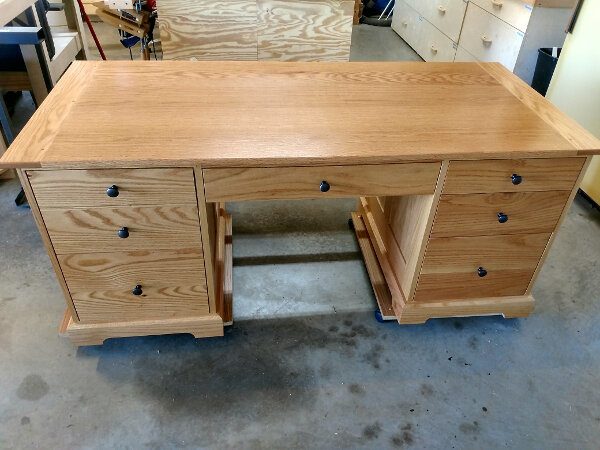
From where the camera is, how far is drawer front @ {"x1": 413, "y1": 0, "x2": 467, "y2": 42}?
10.8 feet

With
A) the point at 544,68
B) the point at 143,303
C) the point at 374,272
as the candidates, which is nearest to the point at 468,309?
the point at 374,272

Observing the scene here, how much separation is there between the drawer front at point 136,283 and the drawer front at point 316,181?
0.81ft

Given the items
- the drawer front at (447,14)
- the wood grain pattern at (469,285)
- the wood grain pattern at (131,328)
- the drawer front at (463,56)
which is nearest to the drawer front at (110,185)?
the wood grain pattern at (131,328)

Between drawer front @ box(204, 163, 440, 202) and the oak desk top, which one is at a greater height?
the oak desk top

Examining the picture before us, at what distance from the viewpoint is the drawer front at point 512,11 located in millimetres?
2590

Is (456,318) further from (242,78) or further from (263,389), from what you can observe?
(242,78)

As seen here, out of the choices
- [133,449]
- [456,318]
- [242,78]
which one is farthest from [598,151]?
[133,449]

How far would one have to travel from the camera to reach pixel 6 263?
178 centimetres

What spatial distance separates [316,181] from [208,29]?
1314 mm

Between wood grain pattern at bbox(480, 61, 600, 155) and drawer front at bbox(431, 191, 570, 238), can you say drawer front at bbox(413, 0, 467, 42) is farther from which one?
drawer front at bbox(431, 191, 570, 238)

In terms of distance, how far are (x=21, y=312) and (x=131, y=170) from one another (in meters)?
0.87

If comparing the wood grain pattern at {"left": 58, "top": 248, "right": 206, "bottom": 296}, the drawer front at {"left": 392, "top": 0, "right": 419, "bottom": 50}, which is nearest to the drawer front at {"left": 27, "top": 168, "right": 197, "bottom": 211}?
the wood grain pattern at {"left": 58, "top": 248, "right": 206, "bottom": 296}

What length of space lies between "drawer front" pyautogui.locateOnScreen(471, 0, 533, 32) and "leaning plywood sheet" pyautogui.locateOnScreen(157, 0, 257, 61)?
1.60 meters

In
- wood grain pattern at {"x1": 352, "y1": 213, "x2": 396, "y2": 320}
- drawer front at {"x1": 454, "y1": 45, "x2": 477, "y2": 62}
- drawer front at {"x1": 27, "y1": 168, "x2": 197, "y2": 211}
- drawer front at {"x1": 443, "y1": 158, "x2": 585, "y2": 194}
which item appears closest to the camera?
drawer front at {"x1": 27, "y1": 168, "x2": 197, "y2": 211}
